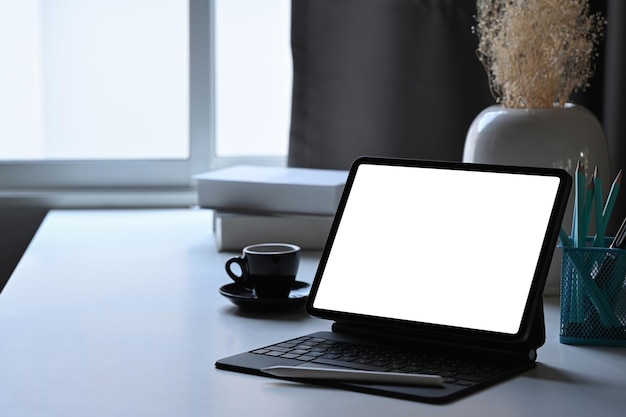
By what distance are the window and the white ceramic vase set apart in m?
0.99

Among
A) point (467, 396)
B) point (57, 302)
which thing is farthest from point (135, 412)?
point (57, 302)

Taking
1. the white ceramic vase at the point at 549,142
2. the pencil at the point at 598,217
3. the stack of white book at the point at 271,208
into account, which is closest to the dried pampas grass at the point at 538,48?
the white ceramic vase at the point at 549,142

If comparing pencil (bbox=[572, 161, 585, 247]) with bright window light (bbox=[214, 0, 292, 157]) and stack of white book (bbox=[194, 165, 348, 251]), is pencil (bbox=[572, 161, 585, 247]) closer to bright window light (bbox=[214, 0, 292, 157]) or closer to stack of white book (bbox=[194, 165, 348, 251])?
stack of white book (bbox=[194, 165, 348, 251])

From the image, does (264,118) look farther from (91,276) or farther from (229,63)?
(91,276)

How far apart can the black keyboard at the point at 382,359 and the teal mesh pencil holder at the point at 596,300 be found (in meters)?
0.17

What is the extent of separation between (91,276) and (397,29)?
87cm

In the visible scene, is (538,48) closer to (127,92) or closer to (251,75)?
(251,75)

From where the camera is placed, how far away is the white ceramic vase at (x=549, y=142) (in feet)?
4.26

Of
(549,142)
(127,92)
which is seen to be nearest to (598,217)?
(549,142)

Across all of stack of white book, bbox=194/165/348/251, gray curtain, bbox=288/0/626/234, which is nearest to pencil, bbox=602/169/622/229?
stack of white book, bbox=194/165/348/251

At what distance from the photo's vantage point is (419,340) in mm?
1006

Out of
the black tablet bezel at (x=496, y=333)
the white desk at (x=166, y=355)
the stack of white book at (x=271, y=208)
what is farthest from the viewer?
the stack of white book at (x=271, y=208)

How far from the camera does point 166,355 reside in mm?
1017

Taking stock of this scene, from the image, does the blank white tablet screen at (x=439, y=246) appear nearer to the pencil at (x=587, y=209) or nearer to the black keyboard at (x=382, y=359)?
the black keyboard at (x=382, y=359)
